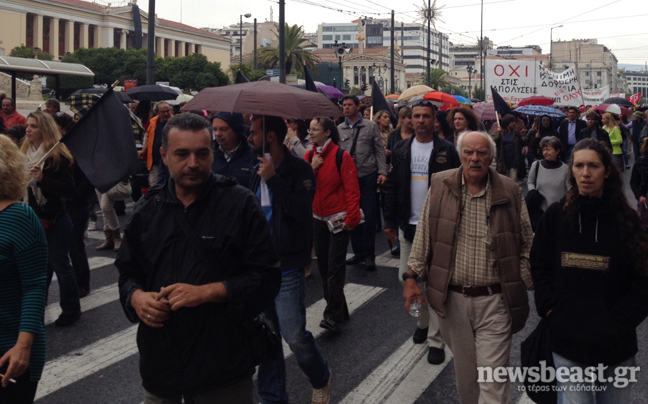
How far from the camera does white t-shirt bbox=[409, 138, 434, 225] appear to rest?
553 cm

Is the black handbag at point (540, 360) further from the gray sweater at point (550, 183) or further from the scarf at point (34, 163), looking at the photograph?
the scarf at point (34, 163)

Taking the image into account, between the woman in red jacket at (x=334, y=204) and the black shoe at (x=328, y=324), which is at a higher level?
the woman in red jacket at (x=334, y=204)

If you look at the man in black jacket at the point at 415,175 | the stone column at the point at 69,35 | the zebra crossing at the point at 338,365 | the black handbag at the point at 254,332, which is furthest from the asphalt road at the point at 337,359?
the stone column at the point at 69,35

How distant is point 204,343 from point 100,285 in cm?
529

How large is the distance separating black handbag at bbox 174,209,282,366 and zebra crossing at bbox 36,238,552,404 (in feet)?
5.87

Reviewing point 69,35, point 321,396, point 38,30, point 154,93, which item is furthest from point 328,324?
point 69,35

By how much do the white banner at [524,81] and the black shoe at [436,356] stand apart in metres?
12.8

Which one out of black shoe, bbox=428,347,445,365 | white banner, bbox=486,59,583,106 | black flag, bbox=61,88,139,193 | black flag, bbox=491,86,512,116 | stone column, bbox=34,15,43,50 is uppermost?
stone column, bbox=34,15,43,50

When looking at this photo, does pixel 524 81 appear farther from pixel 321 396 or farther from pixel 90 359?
pixel 321 396

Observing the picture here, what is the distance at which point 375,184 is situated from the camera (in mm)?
8562

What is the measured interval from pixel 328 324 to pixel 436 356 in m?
1.03

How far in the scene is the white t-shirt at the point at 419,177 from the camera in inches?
218

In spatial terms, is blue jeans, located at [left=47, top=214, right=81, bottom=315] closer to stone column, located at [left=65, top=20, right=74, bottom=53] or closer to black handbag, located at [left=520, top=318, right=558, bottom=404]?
black handbag, located at [left=520, top=318, right=558, bottom=404]

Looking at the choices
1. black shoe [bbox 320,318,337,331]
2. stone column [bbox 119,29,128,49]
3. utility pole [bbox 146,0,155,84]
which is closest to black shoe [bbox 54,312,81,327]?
black shoe [bbox 320,318,337,331]
